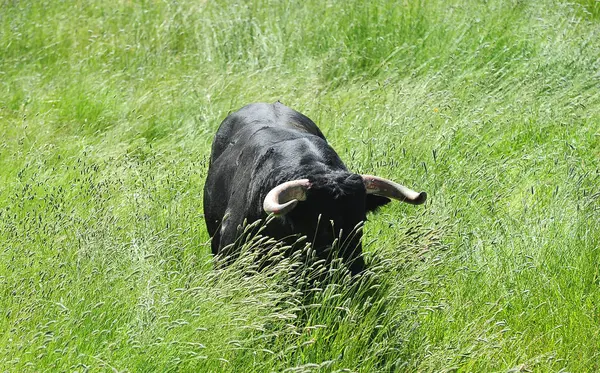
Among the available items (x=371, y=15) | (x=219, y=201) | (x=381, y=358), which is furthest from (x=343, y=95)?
(x=381, y=358)

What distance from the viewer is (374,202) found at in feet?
19.0

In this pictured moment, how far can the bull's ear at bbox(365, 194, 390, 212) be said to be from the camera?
577 cm

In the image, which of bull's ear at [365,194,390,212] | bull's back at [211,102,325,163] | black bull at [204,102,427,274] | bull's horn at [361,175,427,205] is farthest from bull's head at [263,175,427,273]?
bull's back at [211,102,325,163]

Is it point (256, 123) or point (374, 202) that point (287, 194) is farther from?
point (256, 123)

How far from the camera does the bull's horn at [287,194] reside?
16.5 ft

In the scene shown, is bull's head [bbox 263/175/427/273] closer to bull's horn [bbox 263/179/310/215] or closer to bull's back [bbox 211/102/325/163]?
bull's horn [bbox 263/179/310/215]

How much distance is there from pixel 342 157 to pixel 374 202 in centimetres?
225

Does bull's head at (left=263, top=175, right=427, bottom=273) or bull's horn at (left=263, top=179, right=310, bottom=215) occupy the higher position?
bull's horn at (left=263, top=179, right=310, bottom=215)

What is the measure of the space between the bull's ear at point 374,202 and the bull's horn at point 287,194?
0.68 metres

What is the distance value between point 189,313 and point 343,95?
206 inches

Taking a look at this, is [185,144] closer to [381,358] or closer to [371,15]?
[371,15]

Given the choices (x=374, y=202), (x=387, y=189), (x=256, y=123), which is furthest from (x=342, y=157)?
(x=387, y=189)

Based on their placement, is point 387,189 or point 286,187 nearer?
point 286,187

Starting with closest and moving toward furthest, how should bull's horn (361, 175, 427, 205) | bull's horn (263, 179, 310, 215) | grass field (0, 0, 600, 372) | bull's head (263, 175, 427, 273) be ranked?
grass field (0, 0, 600, 372) < bull's horn (263, 179, 310, 215) < bull's head (263, 175, 427, 273) < bull's horn (361, 175, 427, 205)
